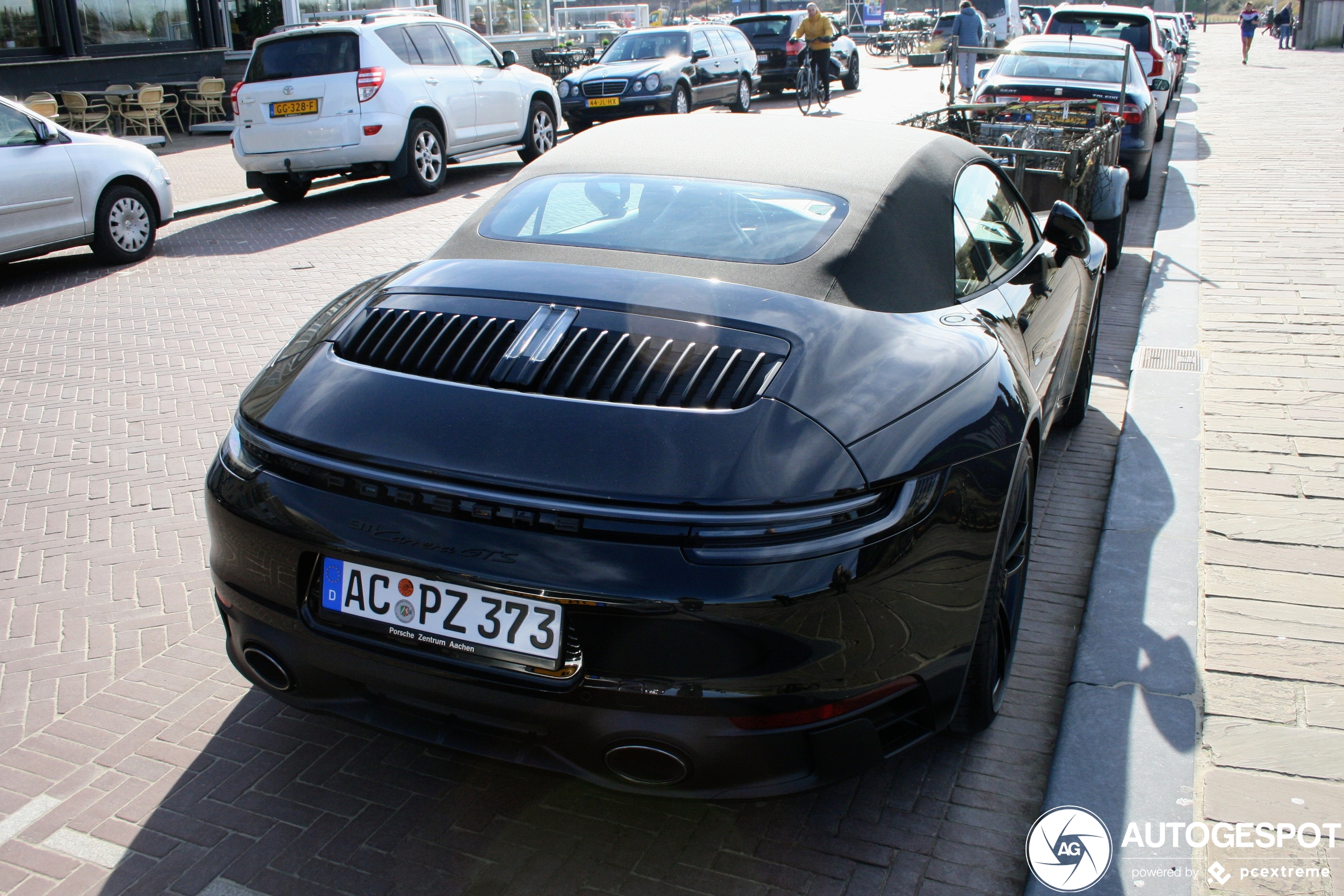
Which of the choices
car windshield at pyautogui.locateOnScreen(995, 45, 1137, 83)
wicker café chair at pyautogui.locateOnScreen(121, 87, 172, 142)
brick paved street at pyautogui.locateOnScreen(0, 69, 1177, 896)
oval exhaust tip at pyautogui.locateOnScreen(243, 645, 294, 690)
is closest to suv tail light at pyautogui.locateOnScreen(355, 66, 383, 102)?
car windshield at pyautogui.locateOnScreen(995, 45, 1137, 83)

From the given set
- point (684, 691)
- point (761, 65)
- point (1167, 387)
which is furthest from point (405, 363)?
point (761, 65)

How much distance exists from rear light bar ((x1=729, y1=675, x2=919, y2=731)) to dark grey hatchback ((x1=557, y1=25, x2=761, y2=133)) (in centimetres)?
1644

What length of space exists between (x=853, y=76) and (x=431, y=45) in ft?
49.6

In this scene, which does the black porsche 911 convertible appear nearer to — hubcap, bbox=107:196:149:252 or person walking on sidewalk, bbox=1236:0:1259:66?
hubcap, bbox=107:196:149:252

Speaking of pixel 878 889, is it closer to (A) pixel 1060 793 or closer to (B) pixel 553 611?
(A) pixel 1060 793

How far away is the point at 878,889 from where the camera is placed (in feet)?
8.09

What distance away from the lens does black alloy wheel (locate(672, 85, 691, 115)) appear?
18.4 m

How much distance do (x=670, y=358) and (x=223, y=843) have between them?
1565 millimetres

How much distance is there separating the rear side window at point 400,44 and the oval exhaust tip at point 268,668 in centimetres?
1092

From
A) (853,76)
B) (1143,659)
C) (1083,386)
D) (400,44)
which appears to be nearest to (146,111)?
(400,44)

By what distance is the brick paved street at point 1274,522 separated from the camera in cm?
279

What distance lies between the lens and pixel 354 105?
11.6 m

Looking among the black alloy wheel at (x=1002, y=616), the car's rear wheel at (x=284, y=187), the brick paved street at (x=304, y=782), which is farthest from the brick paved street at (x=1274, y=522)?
the car's rear wheel at (x=284, y=187)

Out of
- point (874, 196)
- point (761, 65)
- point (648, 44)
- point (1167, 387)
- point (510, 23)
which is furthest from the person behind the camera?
point (510, 23)
